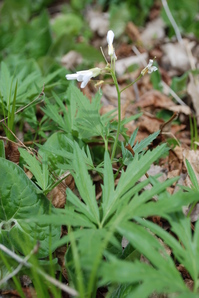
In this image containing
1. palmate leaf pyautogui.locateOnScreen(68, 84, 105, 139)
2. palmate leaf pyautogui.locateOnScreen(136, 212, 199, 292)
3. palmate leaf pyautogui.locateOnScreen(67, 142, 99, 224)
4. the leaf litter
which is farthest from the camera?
the leaf litter

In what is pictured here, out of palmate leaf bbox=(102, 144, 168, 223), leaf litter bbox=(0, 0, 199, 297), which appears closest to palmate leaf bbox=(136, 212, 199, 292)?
palmate leaf bbox=(102, 144, 168, 223)

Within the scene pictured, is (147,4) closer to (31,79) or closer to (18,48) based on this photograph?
(18,48)

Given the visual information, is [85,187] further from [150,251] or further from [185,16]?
[185,16]

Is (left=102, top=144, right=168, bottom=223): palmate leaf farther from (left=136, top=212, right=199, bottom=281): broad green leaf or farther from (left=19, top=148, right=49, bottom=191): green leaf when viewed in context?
(left=19, top=148, right=49, bottom=191): green leaf

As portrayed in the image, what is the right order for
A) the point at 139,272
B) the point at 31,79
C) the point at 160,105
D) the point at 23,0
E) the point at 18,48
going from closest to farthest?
the point at 139,272 < the point at 31,79 < the point at 160,105 < the point at 18,48 < the point at 23,0

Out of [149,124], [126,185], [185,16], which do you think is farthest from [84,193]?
[185,16]

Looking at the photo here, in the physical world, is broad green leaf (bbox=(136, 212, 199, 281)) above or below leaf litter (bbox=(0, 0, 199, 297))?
above

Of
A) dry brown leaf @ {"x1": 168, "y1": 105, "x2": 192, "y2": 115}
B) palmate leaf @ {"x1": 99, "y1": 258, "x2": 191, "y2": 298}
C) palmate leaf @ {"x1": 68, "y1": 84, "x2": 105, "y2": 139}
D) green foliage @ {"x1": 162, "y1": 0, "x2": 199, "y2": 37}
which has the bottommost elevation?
dry brown leaf @ {"x1": 168, "y1": 105, "x2": 192, "y2": 115}

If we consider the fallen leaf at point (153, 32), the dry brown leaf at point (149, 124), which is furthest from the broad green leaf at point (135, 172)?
the fallen leaf at point (153, 32)

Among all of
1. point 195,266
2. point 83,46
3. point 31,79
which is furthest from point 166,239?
point 83,46
